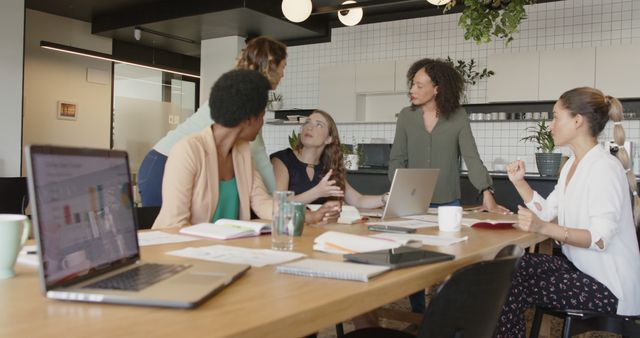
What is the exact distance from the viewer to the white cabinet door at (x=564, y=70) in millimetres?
5469

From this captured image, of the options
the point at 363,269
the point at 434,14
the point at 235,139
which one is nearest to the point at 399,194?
the point at 235,139

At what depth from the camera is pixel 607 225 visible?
1.89 m

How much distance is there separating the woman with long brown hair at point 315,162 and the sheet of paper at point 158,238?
1.21 m

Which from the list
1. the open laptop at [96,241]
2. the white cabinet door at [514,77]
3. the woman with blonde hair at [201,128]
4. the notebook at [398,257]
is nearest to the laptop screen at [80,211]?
the open laptop at [96,241]

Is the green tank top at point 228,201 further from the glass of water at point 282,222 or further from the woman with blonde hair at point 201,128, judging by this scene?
the glass of water at point 282,222

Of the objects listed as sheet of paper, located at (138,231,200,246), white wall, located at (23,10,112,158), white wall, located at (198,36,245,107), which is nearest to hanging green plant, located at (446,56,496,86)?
white wall, located at (198,36,245,107)

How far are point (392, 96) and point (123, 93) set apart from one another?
12.4ft

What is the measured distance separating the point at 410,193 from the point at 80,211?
1.71m

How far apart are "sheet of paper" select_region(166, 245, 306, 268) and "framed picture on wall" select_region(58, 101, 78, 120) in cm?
665

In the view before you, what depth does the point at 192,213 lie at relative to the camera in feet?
6.54

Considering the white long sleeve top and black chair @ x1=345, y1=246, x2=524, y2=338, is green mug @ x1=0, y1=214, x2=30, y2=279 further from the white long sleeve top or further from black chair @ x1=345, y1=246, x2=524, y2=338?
the white long sleeve top

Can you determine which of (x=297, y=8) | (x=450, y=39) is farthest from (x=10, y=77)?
(x=450, y=39)

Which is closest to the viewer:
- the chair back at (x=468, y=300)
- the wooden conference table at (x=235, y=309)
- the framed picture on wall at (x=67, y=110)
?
the wooden conference table at (x=235, y=309)

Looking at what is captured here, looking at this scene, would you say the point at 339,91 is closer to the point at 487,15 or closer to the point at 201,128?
the point at 487,15
